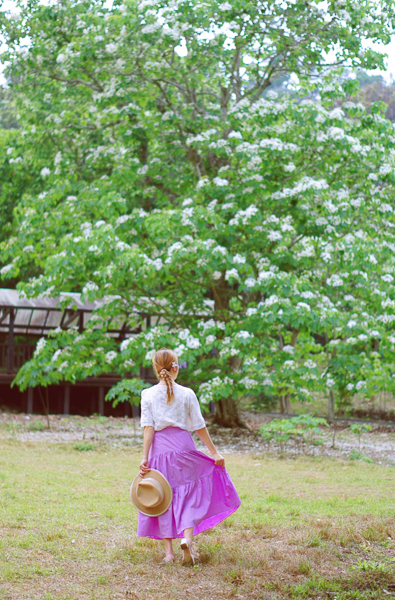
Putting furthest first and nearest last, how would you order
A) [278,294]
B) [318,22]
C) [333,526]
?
1. [318,22]
2. [278,294]
3. [333,526]

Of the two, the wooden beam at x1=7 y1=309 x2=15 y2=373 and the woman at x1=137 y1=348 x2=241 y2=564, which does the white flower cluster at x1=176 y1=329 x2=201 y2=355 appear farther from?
the wooden beam at x1=7 y1=309 x2=15 y2=373

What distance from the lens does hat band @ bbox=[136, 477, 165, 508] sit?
4562 millimetres

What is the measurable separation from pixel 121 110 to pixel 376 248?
207 inches

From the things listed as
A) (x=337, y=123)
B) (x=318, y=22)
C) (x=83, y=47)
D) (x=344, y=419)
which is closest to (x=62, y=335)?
(x=83, y=47)

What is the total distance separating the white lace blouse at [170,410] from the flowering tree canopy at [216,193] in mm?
5735

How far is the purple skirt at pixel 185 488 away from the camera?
4645 millimetres

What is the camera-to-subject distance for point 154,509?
459 centimetres

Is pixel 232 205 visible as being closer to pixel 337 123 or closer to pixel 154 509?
pixel 337 123

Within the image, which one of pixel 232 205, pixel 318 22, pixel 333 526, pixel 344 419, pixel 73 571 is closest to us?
pixel 73 571

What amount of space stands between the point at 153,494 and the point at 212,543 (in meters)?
0.89

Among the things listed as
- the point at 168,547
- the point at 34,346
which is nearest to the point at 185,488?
the point at 168,547

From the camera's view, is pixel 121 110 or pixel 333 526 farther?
pixel 121 110

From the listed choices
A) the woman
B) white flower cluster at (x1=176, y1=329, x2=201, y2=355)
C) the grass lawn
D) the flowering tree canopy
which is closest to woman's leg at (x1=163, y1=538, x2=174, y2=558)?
the woman

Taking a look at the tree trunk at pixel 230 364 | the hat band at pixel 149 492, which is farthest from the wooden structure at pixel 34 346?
the hat band at pixel 149 492
